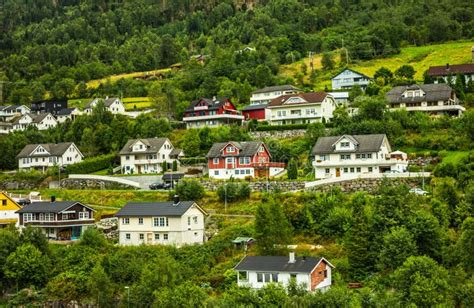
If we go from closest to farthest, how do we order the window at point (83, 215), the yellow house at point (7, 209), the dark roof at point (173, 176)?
1. the window at point (83, 215)
2. the yellow house at point (7, 209)
3. the dark roof at point (173, 176)

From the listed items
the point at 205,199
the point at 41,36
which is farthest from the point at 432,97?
the point at 41,36

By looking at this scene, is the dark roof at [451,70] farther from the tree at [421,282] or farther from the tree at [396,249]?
the tree at [421,282]

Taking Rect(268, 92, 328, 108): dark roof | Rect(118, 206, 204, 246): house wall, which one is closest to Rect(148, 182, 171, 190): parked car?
Rect(118, 206, 204, 246): house wall

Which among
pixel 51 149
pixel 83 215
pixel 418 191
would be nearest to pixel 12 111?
pixel 51 149

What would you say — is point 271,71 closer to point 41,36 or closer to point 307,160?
point 307,160

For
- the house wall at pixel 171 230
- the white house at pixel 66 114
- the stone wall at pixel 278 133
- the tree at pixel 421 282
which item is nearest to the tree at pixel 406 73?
the stone wall at pixel 278 133

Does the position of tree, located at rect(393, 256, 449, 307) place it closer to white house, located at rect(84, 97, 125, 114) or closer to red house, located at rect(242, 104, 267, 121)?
red house, located at rect(242, 104, 267, 121)
